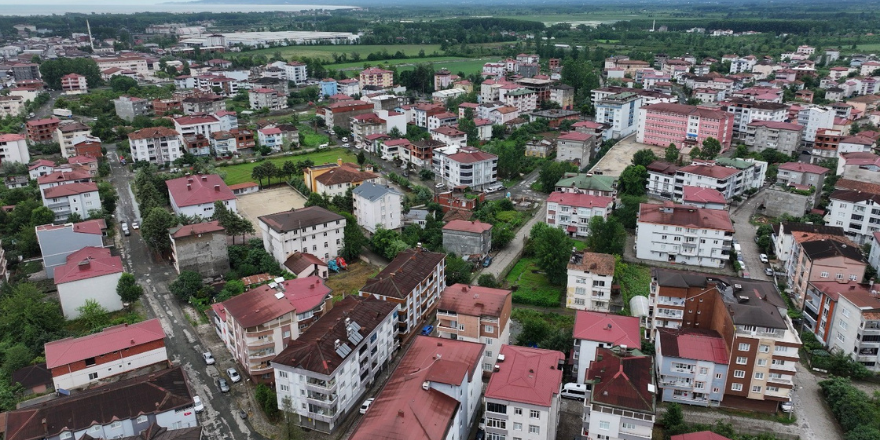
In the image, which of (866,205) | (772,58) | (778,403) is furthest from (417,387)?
(772,58)

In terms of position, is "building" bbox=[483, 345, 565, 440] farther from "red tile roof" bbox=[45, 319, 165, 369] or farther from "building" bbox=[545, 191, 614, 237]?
"building" bbox=[545, 191, 614, 237]

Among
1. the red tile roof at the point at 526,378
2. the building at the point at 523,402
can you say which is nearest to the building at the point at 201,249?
the red tile roof at the point at 526,378

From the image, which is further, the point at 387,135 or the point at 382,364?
the point at 387,135

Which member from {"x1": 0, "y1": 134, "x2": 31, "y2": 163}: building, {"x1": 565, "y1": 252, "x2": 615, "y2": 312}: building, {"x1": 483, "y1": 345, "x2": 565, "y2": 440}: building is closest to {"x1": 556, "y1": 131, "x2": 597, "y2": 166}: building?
{"x1": 565, "y1": 252, "x2": 615, "y2": 312}: building

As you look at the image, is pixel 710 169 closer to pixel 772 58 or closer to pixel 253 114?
pixel 253 114

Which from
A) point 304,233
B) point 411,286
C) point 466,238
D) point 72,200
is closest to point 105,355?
point 411,286

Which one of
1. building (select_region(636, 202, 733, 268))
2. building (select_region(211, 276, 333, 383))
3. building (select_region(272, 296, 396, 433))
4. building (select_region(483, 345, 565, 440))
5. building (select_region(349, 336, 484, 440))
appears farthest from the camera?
building (select_region(636, 202, 733, 268))
